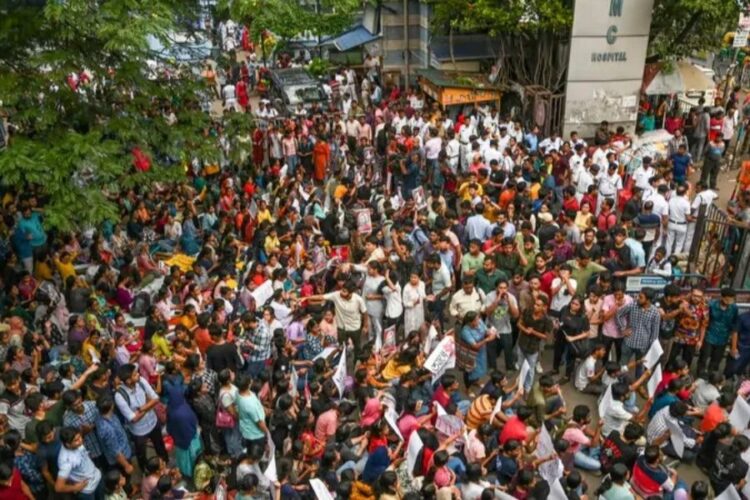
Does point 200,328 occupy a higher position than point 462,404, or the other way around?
point 200,328

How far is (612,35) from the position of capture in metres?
16.1

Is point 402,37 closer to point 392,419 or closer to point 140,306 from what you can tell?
point 140,306

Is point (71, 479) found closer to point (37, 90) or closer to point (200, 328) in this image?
point (200, 328)

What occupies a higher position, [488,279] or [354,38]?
[354,38]

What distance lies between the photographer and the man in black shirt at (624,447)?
6.38 metres

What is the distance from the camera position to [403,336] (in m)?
9.33

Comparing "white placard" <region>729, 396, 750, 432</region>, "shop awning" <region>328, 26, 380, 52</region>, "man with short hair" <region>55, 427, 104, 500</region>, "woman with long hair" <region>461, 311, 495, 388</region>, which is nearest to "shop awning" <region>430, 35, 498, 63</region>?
"shop awning" <region>328, 26, 380, 52</region>

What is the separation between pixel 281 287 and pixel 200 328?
1242mm

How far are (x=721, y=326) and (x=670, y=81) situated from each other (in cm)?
1065

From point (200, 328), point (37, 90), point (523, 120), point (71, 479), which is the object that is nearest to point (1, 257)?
point (37, 90)

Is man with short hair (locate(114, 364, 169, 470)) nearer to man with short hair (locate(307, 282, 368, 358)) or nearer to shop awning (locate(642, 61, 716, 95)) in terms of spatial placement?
man with short hair (locate(307, 282, 368, 358))

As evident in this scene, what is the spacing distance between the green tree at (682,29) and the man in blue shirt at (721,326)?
9.73 m

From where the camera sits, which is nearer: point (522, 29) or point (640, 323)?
point (640, 323)

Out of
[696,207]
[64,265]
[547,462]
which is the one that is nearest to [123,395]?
[64,265]
